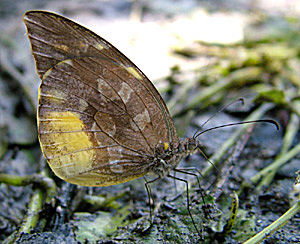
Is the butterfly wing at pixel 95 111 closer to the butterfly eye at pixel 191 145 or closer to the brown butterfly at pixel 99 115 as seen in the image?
the brown butterfly at pixel 99 115

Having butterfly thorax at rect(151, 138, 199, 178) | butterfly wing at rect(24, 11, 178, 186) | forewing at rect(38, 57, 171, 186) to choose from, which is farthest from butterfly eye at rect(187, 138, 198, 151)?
forewing at rect(38, 57, 171, 186)

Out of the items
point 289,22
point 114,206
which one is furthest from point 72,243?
point 289,22

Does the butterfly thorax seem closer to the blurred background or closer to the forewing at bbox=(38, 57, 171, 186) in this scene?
the forewing at bbox=(38, 57, 171, 186)

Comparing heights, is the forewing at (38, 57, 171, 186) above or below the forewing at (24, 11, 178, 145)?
below

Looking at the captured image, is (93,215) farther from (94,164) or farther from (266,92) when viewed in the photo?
(266,92)

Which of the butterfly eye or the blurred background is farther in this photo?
the butterfly eye

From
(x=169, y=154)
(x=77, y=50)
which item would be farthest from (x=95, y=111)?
(x=169, y=154)

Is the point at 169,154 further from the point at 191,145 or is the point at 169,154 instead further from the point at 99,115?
the point at 99,115
